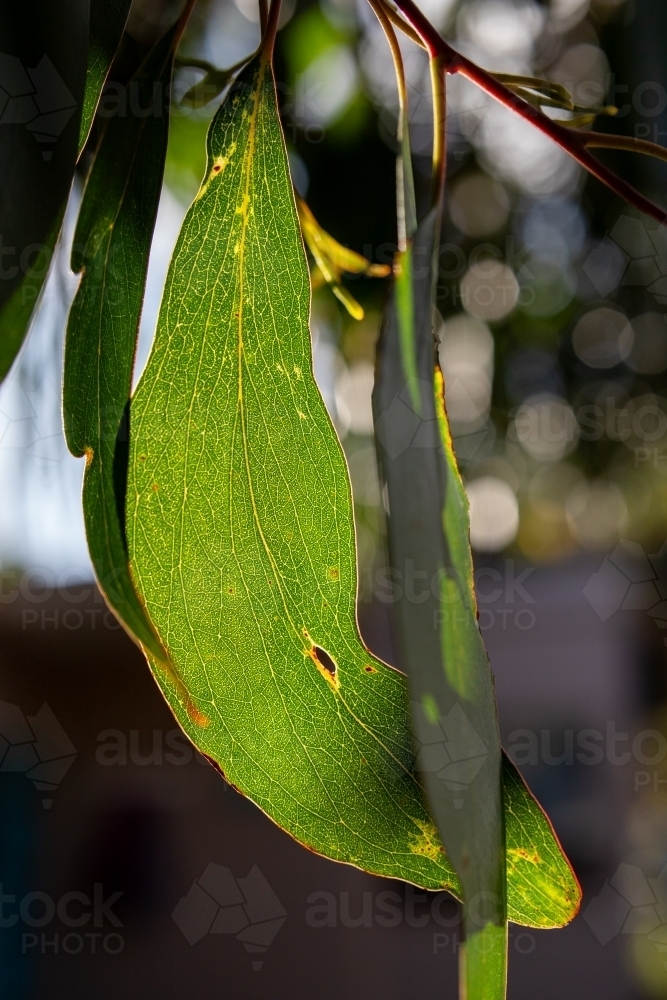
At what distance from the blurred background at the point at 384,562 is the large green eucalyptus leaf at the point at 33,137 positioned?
0.36 ft

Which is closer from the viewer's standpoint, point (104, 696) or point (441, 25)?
point (441, 25)

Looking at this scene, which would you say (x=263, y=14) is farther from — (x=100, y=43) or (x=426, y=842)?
(x=426, y=842)

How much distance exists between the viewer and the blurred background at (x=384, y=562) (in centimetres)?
144

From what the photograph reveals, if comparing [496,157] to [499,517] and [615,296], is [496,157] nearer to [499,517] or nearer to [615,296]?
[615,296]

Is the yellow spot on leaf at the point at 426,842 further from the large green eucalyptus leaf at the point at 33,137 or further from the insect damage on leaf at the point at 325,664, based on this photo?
the large green eucalyptus leaf at the point at 33,137

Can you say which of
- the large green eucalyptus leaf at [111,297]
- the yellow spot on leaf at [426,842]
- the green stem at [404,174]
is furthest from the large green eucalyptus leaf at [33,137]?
the yellow spot on leaf at [426,842]

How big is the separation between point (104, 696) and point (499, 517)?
Answer: 8.33 ft

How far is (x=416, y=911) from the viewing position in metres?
4.77

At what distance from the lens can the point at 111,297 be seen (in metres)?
0.39

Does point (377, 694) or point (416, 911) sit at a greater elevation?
point (377, 694)

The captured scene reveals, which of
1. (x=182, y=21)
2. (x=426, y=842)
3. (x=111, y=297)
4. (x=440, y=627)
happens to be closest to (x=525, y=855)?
(x=426, y=842)

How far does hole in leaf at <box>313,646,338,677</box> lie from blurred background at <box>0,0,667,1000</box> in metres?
0.07

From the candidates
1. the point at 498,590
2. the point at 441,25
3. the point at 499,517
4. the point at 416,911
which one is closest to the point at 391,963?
the point at 416,911

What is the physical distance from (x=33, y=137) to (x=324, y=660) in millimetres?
262
